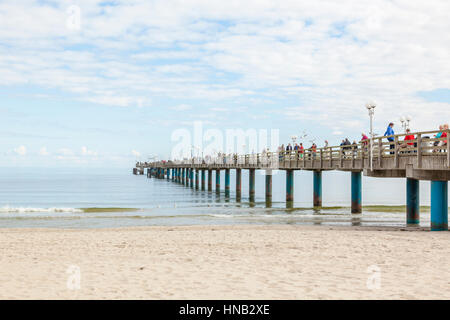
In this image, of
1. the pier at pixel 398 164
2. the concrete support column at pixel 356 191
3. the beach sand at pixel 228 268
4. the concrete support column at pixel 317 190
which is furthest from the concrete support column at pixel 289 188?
the beach sand at pixel 228 268

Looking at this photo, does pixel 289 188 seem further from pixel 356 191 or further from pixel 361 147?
pixel 361 147

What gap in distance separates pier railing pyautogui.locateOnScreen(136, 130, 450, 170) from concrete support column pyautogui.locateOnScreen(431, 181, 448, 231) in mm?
1064

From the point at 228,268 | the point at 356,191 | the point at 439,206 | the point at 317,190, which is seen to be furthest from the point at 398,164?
the point at 317,190

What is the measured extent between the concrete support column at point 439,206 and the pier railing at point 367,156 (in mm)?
1064

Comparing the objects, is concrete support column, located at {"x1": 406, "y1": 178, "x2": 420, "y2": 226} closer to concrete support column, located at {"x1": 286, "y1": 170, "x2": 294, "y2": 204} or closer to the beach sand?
the beach sand

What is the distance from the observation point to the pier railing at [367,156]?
16.5 metres

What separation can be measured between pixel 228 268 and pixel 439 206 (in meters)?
11.2

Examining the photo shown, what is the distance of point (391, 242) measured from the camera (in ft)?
41.4

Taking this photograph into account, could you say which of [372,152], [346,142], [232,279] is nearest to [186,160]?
[346,142]

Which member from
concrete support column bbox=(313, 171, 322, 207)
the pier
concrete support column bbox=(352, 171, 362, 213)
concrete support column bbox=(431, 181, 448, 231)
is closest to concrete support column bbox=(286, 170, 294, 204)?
the pier

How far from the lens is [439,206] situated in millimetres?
17172
